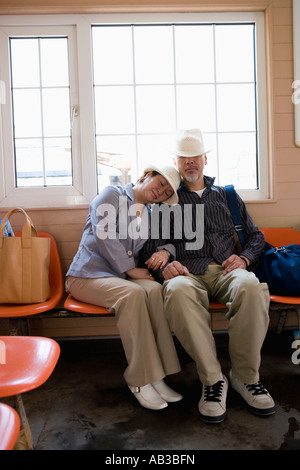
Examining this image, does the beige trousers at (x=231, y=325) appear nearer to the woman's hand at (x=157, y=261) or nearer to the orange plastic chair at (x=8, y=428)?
the woman's hand at (x=157, y=261)

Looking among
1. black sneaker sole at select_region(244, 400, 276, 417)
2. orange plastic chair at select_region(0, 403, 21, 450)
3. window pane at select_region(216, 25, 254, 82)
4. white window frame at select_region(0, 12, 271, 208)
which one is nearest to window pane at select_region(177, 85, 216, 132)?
window pane at select_region(216, 25, 254, 82)

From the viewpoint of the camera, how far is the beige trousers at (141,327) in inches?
80.1

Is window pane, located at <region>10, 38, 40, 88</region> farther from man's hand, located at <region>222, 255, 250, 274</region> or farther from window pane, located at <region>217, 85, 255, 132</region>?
man's hand, located at <region>222, 255, 250, 274</region>

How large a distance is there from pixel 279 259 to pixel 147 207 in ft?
2.91

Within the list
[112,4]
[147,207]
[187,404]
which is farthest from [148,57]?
[187,404]

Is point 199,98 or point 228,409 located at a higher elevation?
point 199,98

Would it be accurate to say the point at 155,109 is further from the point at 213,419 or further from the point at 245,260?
the point at 213,419

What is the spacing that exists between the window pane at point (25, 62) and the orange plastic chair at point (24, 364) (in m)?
2.26

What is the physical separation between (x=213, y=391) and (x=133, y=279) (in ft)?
2.61

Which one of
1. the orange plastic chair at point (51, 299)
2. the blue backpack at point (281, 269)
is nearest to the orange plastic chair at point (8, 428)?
the orange plastic chair at point (51, 299)

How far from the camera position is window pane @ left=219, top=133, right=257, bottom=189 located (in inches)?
121
